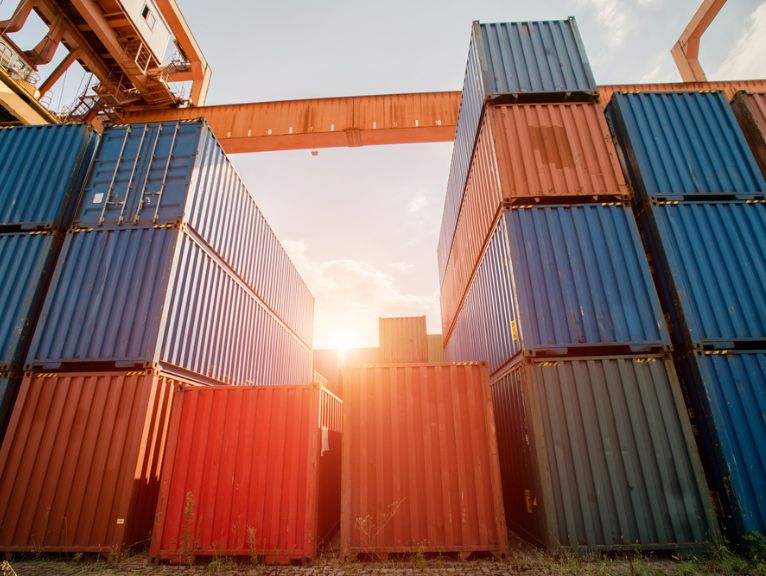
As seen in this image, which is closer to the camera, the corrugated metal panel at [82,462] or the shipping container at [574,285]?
the corrugated metal panel at [82,462]

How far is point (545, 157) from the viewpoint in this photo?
7855 millimetres

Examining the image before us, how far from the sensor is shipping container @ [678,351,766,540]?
17.9 ft

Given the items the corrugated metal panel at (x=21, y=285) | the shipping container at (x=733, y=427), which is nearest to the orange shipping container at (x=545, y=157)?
the shipping container at (x=733, y=427)

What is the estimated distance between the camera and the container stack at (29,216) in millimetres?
7211

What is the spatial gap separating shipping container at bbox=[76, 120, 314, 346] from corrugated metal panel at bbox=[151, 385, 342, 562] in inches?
172

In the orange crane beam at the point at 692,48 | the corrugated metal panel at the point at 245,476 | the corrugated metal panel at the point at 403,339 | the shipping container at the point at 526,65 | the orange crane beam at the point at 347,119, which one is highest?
the orange crane beam at the point at 692,48

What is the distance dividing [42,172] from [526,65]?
40.5ft

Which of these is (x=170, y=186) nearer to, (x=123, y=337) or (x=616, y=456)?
(x=123, y=337)

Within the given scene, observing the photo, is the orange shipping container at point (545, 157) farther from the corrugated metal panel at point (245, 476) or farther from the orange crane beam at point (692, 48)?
the orange crane beam at point (692, 48)

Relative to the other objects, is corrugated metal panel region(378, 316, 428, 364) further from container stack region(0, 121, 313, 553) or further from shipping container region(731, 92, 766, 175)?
shipping container region(731, 92, 766, 175)

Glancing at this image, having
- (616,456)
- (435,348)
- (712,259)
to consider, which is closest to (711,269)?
(712,259)

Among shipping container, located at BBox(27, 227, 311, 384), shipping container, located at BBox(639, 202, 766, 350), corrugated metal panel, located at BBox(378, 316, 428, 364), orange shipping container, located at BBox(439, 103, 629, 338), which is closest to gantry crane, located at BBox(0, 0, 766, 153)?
orange shipping container, located at BBox(439, 103, 629, 338)

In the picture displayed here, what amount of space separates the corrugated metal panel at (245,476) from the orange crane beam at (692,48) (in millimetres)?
24049

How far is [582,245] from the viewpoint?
7.17 meters
